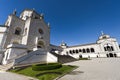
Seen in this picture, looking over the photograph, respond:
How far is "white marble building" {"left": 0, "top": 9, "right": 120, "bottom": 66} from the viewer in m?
19.7

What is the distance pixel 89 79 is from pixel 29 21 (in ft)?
91.3

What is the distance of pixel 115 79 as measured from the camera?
7.06m

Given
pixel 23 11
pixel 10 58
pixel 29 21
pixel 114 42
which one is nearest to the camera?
pixel 10 58

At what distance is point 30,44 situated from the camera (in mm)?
26797

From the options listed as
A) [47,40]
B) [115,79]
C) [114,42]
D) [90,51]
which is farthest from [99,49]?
[115,79]

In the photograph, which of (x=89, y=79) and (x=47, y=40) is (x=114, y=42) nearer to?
(x=47, y=40)

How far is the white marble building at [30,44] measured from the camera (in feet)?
64.5

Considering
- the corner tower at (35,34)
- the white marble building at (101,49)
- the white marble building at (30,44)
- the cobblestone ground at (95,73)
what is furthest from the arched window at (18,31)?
the white marble building at (101,49)

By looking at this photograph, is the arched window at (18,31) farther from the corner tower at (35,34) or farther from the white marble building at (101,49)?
the white marble building at (101,49)

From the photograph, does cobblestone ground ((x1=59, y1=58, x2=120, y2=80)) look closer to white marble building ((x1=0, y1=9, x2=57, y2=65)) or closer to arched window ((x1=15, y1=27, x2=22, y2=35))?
white marble building ((x1=0, y1=9, x2=57, y2=65))

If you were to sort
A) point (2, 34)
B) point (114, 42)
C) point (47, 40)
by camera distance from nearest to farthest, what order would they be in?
point (2, 34)
point (47, 40)
point (114, 42)

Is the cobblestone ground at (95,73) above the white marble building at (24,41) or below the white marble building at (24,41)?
below

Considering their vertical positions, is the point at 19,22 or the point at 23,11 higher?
the point at 23,11

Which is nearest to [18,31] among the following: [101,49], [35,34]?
[35,34]
